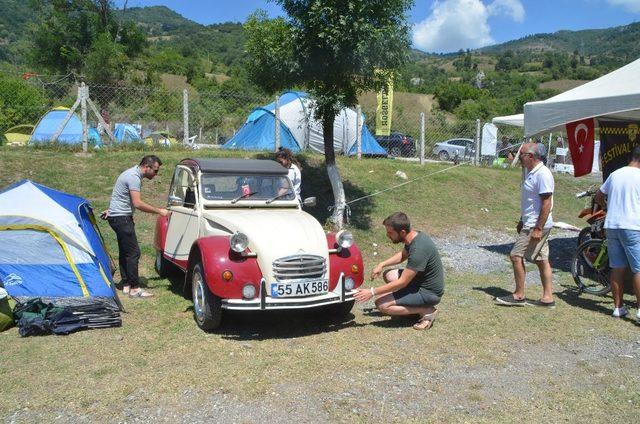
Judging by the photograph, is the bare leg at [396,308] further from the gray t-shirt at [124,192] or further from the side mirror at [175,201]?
the gray t-shirt at [124,192]

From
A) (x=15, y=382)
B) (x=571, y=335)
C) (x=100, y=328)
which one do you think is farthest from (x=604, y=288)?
(x=15, y=382)

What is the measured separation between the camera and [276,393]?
422cm

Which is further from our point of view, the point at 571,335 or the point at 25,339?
the point at 571,335

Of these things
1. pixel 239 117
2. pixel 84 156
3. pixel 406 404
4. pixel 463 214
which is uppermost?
pixel 239 117

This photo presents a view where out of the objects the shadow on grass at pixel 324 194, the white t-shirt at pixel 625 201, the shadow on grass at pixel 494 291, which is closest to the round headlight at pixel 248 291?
the shadow on grass at pixel 494 291

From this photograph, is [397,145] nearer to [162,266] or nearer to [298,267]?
[162,266]

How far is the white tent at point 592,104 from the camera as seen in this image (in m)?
8.39

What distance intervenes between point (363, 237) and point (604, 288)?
4484 millimetres

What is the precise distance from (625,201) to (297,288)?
151 inches

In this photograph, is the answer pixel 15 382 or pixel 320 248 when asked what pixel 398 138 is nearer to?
pixel 320 248

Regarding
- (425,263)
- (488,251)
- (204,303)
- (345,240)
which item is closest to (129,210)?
(204,303)

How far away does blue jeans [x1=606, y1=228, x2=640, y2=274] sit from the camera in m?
6.09

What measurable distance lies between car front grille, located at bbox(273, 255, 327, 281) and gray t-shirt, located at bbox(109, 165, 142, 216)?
8.19 ft

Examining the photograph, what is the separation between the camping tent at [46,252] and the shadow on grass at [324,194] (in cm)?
549
